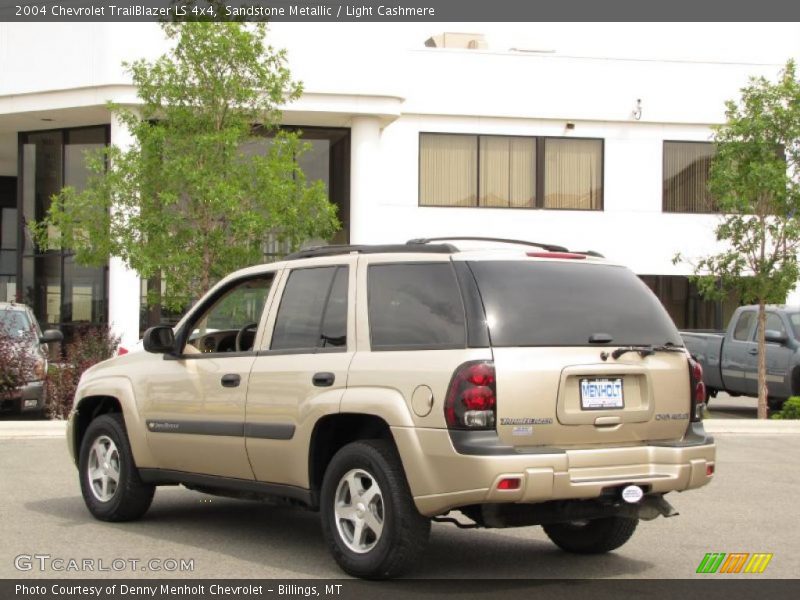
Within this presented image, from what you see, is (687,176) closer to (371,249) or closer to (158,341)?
(158,341)

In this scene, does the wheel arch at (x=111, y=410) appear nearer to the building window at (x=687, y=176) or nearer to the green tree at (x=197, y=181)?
the green tree at (x=197, y=181)

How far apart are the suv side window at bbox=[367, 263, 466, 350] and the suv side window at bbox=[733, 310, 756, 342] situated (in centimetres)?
1512

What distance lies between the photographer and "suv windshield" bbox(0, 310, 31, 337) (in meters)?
18.3

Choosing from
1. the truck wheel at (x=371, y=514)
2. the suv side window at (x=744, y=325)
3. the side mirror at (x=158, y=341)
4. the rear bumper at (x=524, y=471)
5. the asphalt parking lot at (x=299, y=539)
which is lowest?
the asphalt parking lot at (x=299, y=539)

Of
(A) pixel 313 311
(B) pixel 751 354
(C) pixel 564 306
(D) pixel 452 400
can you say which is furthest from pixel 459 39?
(D) pixel 452 400

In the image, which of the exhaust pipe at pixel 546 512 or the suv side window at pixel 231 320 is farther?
the suv side window at pixel 231 320

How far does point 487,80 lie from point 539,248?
→ 22.2m

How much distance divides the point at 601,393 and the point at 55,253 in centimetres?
2447

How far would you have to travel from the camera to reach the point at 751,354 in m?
21.1

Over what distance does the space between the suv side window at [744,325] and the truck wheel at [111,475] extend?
14.5 meters

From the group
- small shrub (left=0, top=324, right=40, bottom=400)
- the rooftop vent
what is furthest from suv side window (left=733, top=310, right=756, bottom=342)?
the rooftop vent

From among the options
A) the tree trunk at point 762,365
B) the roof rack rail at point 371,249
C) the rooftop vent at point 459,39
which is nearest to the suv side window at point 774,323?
the tree trunk at point 762,365

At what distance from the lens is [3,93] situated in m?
27.8

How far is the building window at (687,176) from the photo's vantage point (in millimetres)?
30844
